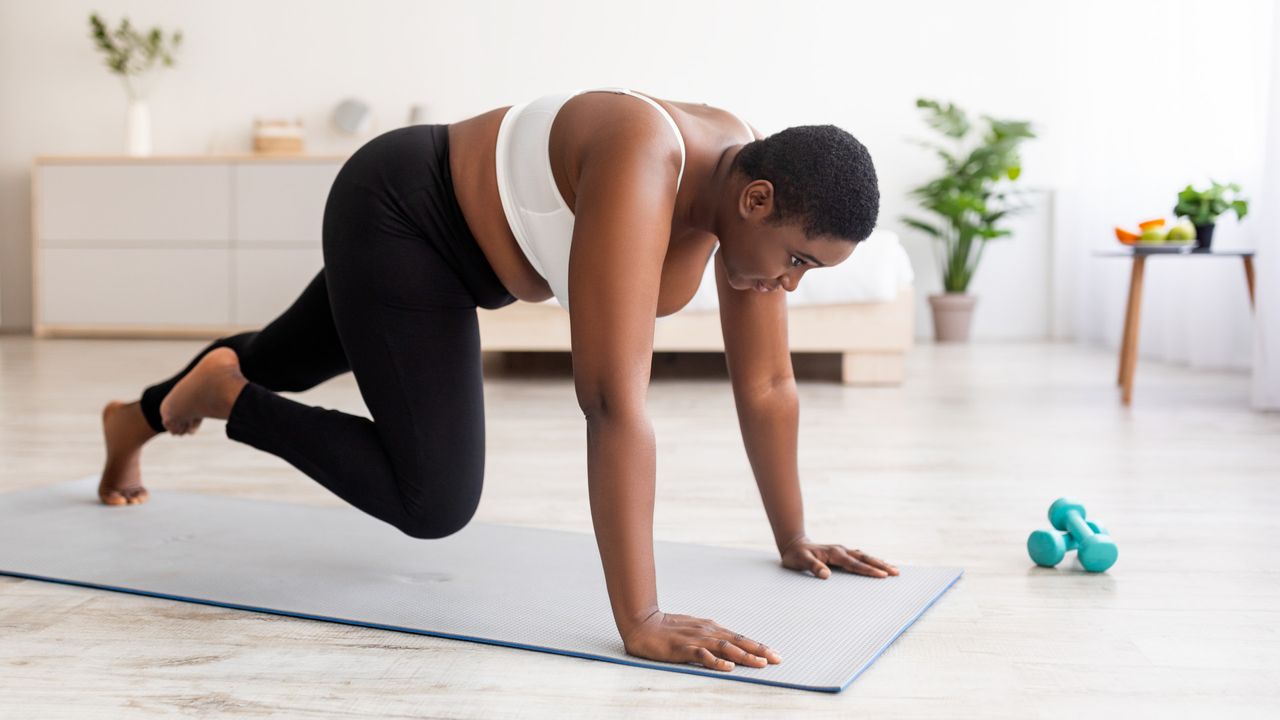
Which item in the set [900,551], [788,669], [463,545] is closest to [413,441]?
[463,545]

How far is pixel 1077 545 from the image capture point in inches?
67.1

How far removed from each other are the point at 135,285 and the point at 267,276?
2.24ft

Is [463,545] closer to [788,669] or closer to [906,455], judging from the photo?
[788,669]

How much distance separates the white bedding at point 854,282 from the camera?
395 centimetres

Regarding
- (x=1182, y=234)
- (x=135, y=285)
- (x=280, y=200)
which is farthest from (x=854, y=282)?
(x=135, y=285)

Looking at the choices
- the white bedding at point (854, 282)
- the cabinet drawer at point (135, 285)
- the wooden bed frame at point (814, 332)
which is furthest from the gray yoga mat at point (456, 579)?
the cabinet drawer at point (135, 285)

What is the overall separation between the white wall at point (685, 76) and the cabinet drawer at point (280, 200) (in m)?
0.53

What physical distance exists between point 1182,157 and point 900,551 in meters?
3.87

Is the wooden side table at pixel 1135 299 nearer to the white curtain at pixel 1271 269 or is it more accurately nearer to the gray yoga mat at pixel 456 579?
the white curtain at pixel 1271 269

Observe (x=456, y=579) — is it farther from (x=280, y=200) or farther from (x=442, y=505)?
(x=280, y=200)

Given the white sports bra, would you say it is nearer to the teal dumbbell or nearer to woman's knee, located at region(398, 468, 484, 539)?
woman's knee, located at region(398, 468, 484, 539)

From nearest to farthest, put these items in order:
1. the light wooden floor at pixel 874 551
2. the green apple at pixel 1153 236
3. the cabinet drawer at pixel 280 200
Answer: the light wooden floor at pixel 874 551 < the green apple at pixel 1153 236 < the cabinet drawer at pixel 280 200

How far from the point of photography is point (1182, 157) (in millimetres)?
4992

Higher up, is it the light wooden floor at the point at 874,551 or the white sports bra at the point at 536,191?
the white sports bra at the point at 536,191
